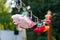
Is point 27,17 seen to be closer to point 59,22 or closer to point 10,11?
point 10,11

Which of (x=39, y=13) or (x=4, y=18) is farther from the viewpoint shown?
(x=39, y=13)

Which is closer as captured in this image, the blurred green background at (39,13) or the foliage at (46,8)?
the blurred green background at (39,13)

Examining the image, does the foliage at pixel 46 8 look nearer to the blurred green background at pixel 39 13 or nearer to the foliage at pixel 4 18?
the blurred green background at pixel 39 13

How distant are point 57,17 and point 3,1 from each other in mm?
698

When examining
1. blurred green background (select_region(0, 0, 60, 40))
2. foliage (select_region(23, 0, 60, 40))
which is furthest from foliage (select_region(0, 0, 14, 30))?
foliage (select_region(23, 0, 60, 40))

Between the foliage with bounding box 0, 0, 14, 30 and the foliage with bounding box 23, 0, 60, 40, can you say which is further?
the foliage with bounding box 23, 0, 60, 40

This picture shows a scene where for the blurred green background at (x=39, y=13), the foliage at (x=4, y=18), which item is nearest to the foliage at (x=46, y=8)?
the blurred green background at (x=39, y=13)

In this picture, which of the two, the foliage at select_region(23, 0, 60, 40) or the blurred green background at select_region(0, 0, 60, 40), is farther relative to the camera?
the foliage at select_region(23, 0, 60, 40)

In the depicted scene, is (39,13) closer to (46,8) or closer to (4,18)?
(46,8)

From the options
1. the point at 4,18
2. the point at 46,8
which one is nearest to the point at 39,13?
the point at 46,8

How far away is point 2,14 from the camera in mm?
2168

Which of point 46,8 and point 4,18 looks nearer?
point 4,18

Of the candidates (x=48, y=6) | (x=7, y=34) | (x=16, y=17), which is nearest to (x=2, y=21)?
(x=48, y=6)

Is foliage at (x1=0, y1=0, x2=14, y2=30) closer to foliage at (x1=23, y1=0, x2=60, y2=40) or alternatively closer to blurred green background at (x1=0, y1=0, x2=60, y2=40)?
blurred green background at (x1=0, y1=0, x2=60, y2=40)
